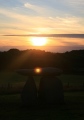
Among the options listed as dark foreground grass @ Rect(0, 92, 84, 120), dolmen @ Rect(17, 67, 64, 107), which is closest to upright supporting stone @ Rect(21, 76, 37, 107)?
dolmen @ Rect(17, 67, 64, 107)

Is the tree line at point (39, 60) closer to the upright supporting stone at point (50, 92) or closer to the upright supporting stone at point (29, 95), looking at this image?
the upright supporting stone at point (50, 92)

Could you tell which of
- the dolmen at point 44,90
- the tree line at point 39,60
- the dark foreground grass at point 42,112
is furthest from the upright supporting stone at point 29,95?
the tree line at point 39,60

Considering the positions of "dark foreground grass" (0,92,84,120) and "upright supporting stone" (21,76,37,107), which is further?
"upright supporting stone" (21,76,37,107)

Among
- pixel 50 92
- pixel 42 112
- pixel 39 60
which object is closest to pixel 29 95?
pixel 50 92

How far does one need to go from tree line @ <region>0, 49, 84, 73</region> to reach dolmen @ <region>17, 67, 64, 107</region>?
2522 cm

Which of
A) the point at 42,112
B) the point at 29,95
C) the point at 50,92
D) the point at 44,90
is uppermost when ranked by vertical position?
the point at 44,90

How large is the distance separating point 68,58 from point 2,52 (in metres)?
11.5

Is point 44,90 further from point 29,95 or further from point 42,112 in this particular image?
point 42,112

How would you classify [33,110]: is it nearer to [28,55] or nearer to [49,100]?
[49,100]

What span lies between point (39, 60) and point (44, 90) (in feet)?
102

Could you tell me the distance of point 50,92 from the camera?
18.7 m

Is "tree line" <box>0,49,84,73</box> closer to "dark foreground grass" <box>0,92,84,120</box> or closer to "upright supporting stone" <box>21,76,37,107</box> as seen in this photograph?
"dark foreground grass" <box>0,92,84,120</box>

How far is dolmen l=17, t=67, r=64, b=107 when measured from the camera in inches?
722

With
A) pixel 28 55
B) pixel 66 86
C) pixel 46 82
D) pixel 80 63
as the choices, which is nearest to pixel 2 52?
pixel 28 55
